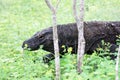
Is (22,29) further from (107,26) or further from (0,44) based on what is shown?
(107,26)

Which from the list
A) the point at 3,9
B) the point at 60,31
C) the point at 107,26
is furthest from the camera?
the point at 3,9

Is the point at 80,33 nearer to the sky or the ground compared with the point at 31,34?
nearer to the sky

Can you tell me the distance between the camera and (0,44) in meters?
8.23

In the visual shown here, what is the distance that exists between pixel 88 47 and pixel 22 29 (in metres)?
3.68

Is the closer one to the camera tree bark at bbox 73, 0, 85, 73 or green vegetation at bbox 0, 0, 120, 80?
tree bark at bbox 73, 0, 85, 73

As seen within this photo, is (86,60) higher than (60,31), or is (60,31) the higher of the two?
(60,31)

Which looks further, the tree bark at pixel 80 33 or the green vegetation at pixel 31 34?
the green vegetation at pixel 31 34

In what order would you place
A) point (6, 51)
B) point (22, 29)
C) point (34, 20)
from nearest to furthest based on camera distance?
point (6, 51) → point (22, 29) → point (34, 20)

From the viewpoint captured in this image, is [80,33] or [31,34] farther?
[31,34]

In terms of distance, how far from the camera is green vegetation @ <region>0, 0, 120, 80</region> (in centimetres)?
519

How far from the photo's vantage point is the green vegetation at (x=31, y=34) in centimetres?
519

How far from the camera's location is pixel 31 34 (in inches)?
359

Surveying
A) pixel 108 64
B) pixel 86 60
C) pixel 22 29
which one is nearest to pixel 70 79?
pixel 108 64

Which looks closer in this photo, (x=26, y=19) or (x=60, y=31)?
(x=60, y=31)
